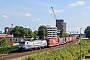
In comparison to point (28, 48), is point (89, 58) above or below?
below

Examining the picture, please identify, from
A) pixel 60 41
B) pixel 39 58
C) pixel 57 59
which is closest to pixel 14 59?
pixel 39 58

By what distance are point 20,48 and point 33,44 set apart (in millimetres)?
5991

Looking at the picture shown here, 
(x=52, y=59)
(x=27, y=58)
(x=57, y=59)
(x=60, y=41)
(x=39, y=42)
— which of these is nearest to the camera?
(x=27, y=58)

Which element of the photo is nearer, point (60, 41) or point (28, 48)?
point (28, 48)

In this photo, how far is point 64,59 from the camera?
198 ft

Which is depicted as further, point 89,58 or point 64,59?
point 89,58

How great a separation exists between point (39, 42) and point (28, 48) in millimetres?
9936

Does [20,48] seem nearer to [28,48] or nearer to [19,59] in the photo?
[28,48]

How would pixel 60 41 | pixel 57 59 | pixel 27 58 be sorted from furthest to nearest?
pixel 60 41 < pixel 57 59 < pixel 27 58

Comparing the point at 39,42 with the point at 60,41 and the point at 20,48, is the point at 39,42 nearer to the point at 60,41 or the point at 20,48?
the point at 20,48

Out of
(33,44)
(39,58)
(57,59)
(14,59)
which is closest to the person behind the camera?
(14,59)

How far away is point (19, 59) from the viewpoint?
36531 mm

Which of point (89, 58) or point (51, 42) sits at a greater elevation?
point (51, 42)

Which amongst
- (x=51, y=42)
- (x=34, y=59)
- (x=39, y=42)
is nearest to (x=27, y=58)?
(x=34, y=59)
